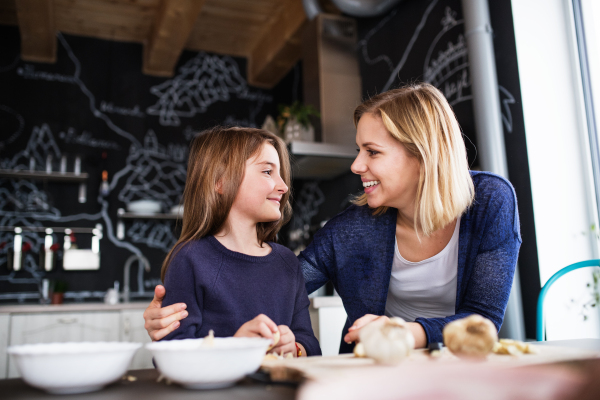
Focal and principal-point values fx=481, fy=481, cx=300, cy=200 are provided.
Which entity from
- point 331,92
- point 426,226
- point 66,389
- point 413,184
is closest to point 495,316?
point 426,226

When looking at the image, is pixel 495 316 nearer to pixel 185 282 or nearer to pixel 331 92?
pixel 185 282

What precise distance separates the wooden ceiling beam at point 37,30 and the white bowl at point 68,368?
127 inches

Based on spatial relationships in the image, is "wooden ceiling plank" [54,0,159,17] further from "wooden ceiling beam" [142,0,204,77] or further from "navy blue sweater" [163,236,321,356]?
"navy blue sweater" [163,236,321,356]

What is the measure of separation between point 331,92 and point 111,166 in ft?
6.31

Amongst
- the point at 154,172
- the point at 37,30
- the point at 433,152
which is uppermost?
the point at 37,30

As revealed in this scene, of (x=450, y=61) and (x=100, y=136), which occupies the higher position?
(x=100, y=136)

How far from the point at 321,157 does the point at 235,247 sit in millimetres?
1868

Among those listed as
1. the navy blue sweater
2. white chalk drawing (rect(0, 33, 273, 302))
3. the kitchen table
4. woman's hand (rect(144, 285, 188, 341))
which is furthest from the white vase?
the kitchen table

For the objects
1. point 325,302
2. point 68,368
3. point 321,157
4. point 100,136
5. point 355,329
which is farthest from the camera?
point 100,136

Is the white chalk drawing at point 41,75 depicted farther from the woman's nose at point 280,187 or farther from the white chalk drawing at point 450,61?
the woman's nose at point 280,187

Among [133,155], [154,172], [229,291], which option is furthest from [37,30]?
[229,291]

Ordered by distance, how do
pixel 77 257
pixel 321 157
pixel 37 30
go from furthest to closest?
pixel 77 257, pixel 37 30, pixel 321 157

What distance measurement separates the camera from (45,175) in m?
3.50

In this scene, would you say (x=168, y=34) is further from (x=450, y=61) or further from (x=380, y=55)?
(x=450, y=61)
